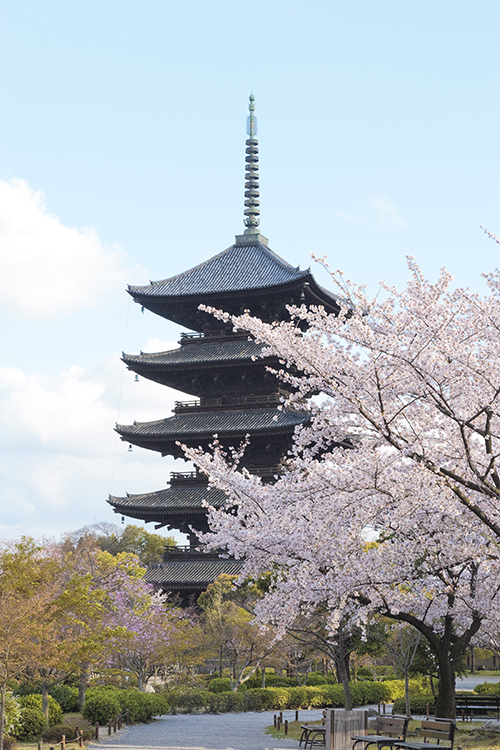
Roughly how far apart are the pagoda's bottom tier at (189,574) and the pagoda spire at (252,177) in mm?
18208

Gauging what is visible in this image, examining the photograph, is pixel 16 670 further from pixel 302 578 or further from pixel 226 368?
pixel 226 368

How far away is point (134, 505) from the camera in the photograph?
3675 centimetres

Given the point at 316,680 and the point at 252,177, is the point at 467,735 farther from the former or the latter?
the point at 252,177

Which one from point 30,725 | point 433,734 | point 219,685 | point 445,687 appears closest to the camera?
point 433,734

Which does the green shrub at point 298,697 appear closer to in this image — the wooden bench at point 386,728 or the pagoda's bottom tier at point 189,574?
the pagoda's bottom tier at point 189,574

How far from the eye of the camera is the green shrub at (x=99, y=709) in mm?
21891

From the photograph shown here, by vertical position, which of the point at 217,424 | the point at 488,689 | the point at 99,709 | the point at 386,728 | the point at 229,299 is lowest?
the point at 488,689

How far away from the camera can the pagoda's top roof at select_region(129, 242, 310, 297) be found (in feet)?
126

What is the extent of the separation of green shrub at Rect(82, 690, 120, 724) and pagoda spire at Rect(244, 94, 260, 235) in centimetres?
2817

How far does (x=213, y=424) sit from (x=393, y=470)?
83.5 feet

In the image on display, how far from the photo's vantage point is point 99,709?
2188cm

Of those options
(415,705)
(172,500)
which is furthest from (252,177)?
(415,705)

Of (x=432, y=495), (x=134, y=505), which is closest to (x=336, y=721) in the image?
(x=432, y=495)

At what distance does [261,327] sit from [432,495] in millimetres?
3600
